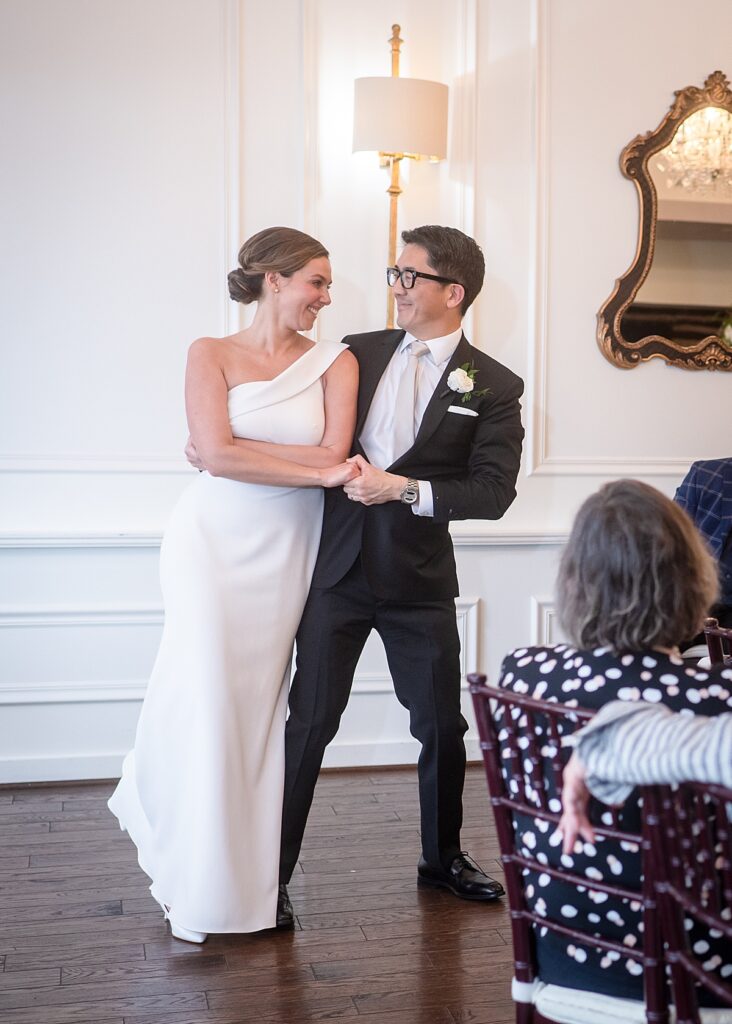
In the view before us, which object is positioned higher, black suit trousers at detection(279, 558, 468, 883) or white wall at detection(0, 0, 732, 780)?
white wall at detection(0, 0, 732, 780)

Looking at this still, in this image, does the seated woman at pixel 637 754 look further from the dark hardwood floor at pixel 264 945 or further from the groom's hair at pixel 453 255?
the groom's hair at pixel 453 255

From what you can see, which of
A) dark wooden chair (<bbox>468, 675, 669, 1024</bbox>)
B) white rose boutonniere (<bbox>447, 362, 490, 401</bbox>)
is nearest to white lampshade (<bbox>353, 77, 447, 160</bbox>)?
white rose boutonniere (<bbox>447, 362, 490, 401</bbox>)

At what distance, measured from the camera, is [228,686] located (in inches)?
118

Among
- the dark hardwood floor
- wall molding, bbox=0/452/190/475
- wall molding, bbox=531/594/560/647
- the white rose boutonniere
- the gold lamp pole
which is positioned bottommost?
the dark hardwood floor

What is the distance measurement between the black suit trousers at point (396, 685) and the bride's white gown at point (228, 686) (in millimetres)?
57

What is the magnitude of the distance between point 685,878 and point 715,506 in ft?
7.31

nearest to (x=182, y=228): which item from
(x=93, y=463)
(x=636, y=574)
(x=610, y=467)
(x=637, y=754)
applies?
(x=93, y=463)

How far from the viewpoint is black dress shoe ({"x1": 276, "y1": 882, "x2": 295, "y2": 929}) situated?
9.87 ft

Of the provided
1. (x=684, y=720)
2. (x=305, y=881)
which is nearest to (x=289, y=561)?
(x=305, y=881)

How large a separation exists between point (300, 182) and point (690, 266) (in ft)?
5.62

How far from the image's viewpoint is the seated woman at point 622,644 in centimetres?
169

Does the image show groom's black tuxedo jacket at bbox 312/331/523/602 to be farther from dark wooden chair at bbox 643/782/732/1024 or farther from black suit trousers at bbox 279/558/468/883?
dark wooden chair at bbox 643/782/732/1024

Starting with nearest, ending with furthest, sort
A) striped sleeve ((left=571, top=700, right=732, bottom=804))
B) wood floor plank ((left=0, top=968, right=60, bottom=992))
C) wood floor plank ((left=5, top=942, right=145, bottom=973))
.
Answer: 1. striped sleeve ((left=571, top=700, right=732, bottom=804))
2. wood floor plank ((left=0, top=968, right=60, bottom=992))
3. wood floor plank ((left=5, top=942, right=145, bottom=973))

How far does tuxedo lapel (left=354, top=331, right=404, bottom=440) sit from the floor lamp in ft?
4.39
